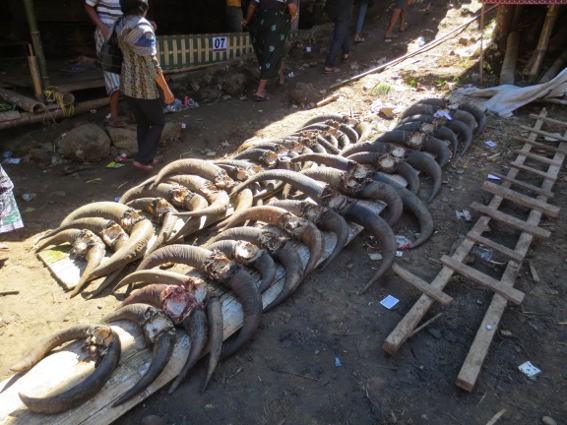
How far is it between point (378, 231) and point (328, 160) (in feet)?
4.41

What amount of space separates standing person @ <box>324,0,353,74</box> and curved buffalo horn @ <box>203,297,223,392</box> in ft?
22.1

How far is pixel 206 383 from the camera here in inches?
93.4

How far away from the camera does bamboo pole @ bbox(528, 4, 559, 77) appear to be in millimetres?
6230

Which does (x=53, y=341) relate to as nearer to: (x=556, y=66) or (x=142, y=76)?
(x=142, y=76)

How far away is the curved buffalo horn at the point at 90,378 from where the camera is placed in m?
2.02

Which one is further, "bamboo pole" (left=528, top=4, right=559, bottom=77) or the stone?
"bamboo pole" (left=528, top=4, right=559, bottom=77)

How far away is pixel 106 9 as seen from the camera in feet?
16.9

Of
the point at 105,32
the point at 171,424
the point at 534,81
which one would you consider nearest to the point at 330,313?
the point at 171,424

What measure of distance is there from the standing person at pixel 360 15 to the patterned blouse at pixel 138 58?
6144 mm

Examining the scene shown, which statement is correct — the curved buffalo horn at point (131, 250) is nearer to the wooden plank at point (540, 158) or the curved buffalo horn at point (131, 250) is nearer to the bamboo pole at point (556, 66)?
the wooden plank at point (540, 158)

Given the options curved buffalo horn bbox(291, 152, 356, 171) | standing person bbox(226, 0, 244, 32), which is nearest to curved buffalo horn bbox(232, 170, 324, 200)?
curved buffalo horn bbox(291, 152, 356, 171)

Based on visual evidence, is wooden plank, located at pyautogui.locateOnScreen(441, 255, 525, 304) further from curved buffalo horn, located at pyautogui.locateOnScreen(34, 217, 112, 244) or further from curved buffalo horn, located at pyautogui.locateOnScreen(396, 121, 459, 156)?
curved buffalo horn, located at pyautogui.locateOnScreen(34, 217, 112, 244)

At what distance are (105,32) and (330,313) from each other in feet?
14.9

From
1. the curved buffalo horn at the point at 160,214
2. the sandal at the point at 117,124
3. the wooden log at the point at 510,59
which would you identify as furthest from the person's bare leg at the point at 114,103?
the wooden log at the point at 510,59
